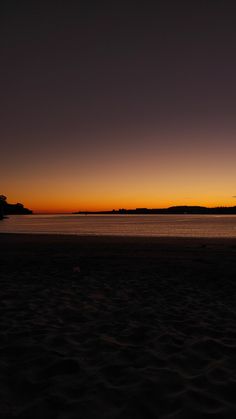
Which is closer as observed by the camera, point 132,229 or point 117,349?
point 117,349

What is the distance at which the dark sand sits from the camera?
13.1 ft

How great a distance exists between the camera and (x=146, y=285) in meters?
11.5

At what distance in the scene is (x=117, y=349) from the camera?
5707 millimetres

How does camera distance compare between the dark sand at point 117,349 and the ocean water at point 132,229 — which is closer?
the dark sand at point 117,349

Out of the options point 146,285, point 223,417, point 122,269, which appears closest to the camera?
point 223,417

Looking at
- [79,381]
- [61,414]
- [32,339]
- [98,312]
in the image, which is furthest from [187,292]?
[61,414]

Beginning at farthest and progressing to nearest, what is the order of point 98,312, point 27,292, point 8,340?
point 27,292
point 98,312
point 8,340

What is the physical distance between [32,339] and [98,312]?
7.14ft

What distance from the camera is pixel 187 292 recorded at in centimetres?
1058

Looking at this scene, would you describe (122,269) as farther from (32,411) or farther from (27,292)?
(32,411)

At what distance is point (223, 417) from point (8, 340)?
12.7 ft

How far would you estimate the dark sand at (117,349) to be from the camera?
13.1 ft

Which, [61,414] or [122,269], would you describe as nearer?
[61,414]

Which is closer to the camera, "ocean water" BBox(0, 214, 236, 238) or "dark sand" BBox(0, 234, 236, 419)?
"dark sand" BBox(0, 234, 236, 419)
